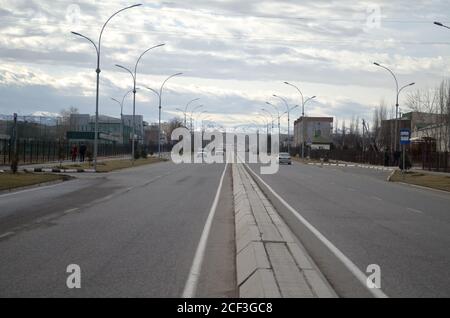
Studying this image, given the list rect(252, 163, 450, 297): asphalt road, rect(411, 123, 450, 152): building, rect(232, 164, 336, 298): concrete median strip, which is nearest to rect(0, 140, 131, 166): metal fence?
rect(411, 123, 450, 152): building

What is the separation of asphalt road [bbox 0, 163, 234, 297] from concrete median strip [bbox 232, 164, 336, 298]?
333mm

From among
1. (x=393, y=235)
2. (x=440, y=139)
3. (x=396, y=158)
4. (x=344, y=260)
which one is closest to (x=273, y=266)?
(x=344, y=260)

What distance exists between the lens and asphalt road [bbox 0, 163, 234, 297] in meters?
8.64

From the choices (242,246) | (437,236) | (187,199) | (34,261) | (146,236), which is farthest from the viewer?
(187,199)

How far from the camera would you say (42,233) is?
13797 mm

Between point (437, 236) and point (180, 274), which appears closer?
point (180, 274)

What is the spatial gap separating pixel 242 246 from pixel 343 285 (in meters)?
3.20

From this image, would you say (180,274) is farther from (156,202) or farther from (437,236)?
(156,202)

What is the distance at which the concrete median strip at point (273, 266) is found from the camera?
8078mm

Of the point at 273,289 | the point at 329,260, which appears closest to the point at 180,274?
the point at 273,289

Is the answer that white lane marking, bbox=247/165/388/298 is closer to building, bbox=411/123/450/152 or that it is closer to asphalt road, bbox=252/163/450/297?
asphalt road, bbox=252/163/450/297

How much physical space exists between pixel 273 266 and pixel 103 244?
4002mm

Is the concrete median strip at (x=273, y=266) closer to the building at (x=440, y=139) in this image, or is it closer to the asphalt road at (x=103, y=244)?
the asphalt road at (x=103, y=244)

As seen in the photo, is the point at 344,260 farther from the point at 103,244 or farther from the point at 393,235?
the point at 103,244
